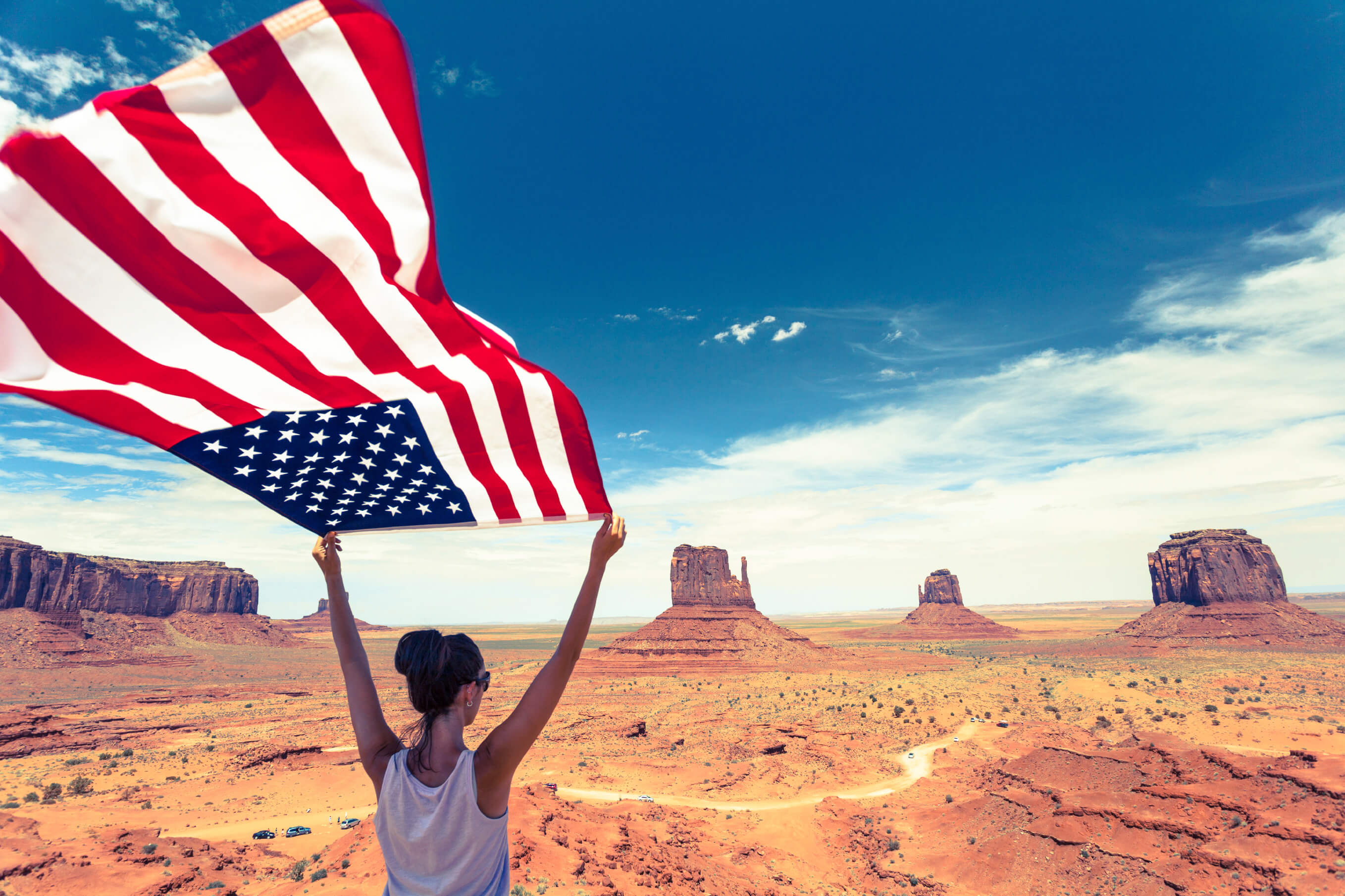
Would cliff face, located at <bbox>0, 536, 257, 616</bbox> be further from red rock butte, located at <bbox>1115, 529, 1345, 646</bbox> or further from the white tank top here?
red rock butte, located at <bbox>1115, 529, 1345, 646</bbox>

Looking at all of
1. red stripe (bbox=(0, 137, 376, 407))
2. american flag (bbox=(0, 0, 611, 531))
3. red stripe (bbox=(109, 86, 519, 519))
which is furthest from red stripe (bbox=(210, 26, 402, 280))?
red stripe (bbox=(0, 137, 376, 407))

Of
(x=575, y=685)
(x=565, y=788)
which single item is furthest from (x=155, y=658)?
(x=565, y=788)

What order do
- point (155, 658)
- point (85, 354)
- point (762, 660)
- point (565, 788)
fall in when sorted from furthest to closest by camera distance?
point (155, 658), point (762, 660), point (565, 788), point (85, 354)

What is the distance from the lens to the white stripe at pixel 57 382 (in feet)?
8.43

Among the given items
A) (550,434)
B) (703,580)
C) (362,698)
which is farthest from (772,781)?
(703,580)

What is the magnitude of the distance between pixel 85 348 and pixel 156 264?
0.49 meters

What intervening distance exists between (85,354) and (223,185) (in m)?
1.00

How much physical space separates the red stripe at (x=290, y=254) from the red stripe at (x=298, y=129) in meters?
0.26

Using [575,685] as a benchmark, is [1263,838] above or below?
above

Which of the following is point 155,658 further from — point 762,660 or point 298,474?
point 298,474

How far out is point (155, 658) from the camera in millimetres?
83000

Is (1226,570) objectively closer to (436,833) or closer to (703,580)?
(703,580)

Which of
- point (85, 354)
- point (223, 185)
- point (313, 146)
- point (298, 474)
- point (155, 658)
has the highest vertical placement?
point (313, 146)

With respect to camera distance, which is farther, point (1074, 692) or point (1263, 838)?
point (1074, 692)
